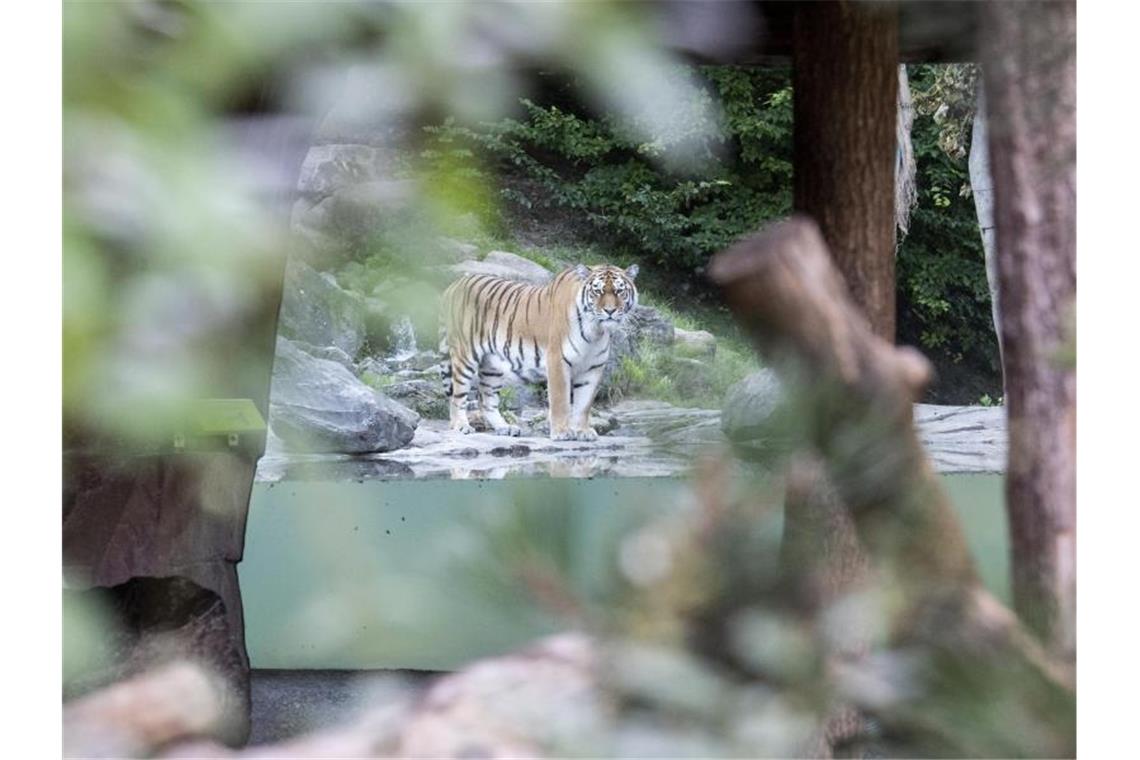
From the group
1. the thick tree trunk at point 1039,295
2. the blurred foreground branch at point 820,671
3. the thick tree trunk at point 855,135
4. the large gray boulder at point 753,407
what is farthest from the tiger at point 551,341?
the thick tree trunk at point 1039,295

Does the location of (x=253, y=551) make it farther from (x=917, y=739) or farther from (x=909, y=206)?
(x=909, y=206)

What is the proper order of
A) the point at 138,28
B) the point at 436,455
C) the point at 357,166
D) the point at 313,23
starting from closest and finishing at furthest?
the point at 313,23
the point at 138,28
the point at 357,166
the point at 436,455

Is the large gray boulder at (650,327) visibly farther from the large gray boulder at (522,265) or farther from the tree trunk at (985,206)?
the tree trunk at (985,206)

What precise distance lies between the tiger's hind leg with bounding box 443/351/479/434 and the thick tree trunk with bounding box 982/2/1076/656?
153 centimetres

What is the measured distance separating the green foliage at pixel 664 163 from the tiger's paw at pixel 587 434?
527mm

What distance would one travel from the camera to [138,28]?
4.82 ft

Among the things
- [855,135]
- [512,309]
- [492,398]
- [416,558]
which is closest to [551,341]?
[512,309]

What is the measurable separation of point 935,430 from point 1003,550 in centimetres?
77

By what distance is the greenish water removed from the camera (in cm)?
314

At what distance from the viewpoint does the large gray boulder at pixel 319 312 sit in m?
3.37

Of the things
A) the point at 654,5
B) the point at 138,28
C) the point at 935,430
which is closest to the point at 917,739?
the point at 935,430

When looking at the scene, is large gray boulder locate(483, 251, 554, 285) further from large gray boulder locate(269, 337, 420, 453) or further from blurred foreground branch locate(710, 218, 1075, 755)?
blurred foreground branch locate(710, 218, 1075, 755)

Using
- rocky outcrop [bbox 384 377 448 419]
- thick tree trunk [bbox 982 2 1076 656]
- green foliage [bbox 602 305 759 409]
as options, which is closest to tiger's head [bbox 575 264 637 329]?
green foliage [bbox 602 305 759 409]

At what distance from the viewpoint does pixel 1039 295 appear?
2.58 meters
